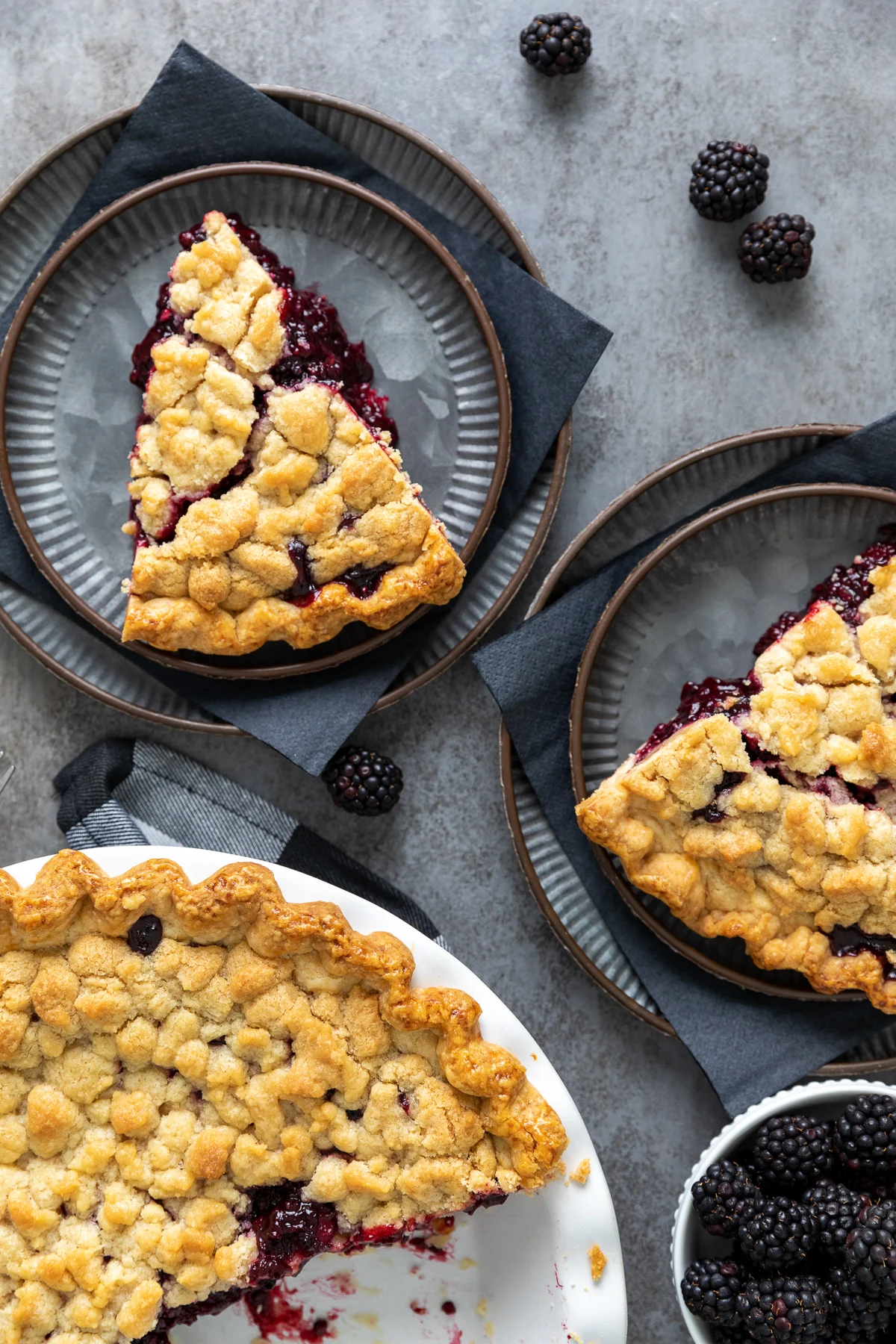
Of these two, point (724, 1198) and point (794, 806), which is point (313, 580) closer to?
point (794, 806)

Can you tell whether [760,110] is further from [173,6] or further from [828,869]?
[828,869]

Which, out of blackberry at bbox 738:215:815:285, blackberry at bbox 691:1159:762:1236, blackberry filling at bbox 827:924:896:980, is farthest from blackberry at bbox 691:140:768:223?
blackberry at bbox 691:1159:762:1236

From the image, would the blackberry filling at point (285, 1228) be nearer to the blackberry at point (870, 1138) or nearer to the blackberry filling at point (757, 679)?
the blackberry at point (870, 1138)

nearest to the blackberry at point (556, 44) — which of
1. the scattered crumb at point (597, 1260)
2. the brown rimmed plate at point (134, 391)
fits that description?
the brown rimmed plate at point (134, 391)

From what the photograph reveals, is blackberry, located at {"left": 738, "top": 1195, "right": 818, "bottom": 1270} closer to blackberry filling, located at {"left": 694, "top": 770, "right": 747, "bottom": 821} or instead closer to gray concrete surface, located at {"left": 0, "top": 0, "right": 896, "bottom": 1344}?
gray concrete surface, located at {"left": 0, "top": 0, "right": 896, "bottom": 1344}

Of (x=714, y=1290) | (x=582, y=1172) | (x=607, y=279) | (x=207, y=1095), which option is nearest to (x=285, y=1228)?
(x=207, y=1095)

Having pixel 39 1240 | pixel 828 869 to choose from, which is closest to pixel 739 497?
pixel 828 869
